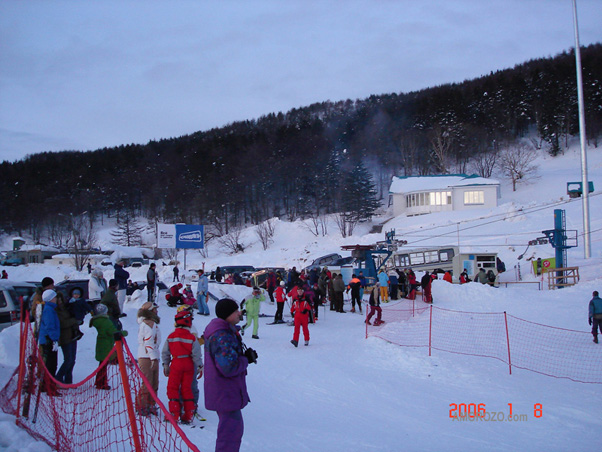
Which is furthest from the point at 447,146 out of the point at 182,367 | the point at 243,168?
the point at 182,367

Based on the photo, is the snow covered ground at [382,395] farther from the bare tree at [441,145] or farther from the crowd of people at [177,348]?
the bare tree at [441,145]

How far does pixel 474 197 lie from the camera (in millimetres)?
50000

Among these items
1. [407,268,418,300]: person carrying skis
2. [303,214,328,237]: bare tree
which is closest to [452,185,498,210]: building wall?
[303,214,328,237]: bare tree

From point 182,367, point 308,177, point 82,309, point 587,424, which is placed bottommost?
point 587,424

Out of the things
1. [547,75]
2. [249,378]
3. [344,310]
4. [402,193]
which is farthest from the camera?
[547,75]

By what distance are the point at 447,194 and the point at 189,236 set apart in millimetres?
32609

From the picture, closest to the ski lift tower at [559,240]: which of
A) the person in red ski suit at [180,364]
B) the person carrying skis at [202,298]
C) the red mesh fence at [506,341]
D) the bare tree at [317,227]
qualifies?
the red mesh fence at [506,341]

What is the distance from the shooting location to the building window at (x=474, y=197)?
49.6 metres

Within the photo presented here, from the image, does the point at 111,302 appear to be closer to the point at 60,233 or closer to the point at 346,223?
the point at 346,223

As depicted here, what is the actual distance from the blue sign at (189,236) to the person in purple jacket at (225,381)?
84.0 feet

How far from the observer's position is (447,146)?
74.1 m

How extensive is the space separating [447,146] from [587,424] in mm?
72394

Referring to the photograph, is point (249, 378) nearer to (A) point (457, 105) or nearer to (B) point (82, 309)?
(B) point (82, 309)

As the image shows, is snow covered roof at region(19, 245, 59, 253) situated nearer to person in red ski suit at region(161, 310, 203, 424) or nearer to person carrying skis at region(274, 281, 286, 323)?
person carrying skis at region(274, 281, 286, 323)
